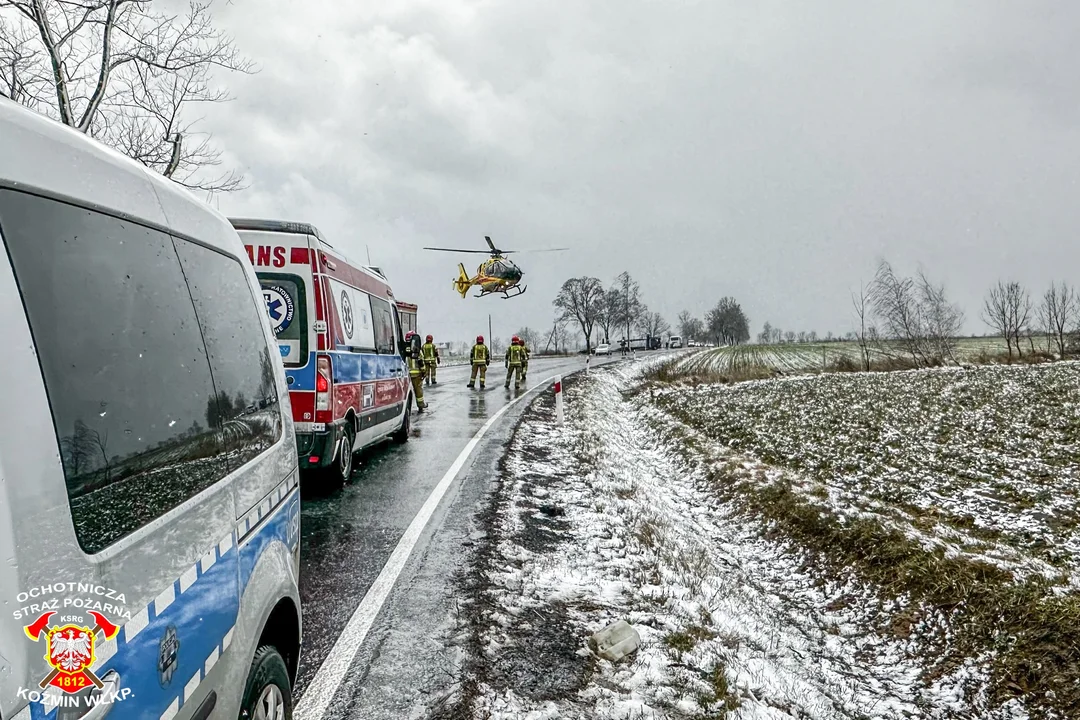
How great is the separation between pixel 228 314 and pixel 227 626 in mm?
1113

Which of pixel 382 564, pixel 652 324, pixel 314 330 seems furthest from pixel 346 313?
pixel 652 324

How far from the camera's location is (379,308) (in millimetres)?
9219

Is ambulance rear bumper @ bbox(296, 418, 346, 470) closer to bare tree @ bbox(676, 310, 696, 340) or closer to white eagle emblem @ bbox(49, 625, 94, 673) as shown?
white eagle emblem @ bbox(49, 625, 94, 673)

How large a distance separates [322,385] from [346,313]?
1076mm

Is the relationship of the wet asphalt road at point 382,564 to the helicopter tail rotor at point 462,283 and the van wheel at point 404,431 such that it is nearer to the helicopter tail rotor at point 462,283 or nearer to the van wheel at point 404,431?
the van wheel at point 404,431

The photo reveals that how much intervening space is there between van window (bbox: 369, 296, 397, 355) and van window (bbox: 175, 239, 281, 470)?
A: 617cm

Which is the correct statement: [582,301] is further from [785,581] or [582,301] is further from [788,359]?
[785,581]

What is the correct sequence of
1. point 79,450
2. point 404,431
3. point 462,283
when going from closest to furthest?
point 79,450 < point 404,431 < point 462,283

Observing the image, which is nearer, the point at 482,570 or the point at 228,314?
the point at 228,314

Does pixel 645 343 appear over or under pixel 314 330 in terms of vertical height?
under

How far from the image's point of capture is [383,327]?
944 centimetres

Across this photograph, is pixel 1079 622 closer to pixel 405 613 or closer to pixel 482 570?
pixel 482 570

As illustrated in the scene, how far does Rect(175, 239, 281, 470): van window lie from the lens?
81.4 inches

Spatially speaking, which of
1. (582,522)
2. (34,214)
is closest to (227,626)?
(34,214)
